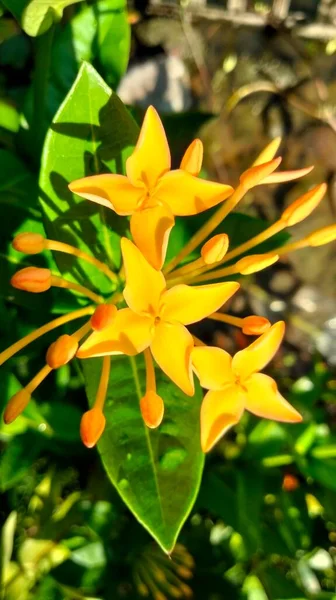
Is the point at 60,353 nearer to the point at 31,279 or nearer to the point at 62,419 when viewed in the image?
the point at 31,279

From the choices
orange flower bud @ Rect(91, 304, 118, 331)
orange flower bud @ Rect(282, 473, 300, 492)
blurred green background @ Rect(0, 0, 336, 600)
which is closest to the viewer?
orange flower bud @ Rect(91, 304, 118, 331)

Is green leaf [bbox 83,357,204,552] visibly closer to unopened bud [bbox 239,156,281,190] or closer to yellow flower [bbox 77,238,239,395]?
yellow flower [bbox 77,238,239,395]

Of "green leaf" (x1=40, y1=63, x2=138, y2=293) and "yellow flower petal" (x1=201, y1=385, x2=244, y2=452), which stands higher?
"green leaf" (x1=40, y1=63, x2=138, y2=293)

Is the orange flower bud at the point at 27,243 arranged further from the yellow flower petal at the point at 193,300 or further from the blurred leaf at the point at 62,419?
the blurred leaf at the point at 62,419

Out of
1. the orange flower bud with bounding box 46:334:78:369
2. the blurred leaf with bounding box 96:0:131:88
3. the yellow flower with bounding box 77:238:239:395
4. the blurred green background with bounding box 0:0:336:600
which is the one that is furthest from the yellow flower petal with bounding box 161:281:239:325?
the blurred leaf with bounding box 96:0:131:88

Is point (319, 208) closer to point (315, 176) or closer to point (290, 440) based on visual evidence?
point (315, 176)

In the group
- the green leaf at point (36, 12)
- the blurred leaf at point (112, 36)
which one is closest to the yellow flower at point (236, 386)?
the green leaf at point (36, 12)

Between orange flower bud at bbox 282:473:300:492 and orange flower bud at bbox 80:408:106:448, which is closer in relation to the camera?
orange flower bud at bbox 80:408:106:448
